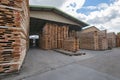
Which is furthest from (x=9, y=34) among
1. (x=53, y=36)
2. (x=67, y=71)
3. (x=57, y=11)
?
(x=57, y=11)

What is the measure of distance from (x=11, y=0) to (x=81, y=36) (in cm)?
1330

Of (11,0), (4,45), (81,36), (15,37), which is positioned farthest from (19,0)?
(81,36)

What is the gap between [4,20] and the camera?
399 cm

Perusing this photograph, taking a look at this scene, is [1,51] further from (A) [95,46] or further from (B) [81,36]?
(B) [81,36]

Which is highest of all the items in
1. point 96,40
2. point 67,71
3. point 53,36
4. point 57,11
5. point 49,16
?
point 57,11

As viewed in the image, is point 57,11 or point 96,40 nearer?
point 96,40

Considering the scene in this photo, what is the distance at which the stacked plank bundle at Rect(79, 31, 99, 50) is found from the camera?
13.9 meters

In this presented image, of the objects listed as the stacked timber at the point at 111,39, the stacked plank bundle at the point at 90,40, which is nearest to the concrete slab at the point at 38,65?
the stacked plank bundle at the point at 90,40

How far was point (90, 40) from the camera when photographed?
1458cm

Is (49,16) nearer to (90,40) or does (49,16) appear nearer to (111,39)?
(90,40)

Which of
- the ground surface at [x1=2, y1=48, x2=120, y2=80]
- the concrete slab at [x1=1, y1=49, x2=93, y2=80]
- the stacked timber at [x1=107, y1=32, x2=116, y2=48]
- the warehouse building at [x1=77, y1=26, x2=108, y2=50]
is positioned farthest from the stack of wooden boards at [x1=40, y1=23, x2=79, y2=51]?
the stacked timber at [x1=107, y1=32, x2=116, y2=48]

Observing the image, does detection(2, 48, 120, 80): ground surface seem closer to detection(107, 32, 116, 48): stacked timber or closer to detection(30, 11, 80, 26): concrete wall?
detection(30, 11, 80, 26): concrete wall

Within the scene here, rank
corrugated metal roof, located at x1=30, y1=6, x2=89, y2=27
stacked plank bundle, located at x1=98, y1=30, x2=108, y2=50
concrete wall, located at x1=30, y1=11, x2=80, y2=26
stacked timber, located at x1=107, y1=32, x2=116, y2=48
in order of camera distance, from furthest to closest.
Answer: stacked timber, located at x1=107, y1=32, x2=116, y2=48
concrete wall, located at x1=30, y1=11, x2=80, y2=26
corrugated metal roof, located at x1=30, y1=6, x2=89, y2=27
stacked plank bundle, located at x1=98, y1=30, x2=108, y2=50

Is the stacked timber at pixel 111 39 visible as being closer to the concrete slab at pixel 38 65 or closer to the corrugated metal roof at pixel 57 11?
the corrugated metal roof at pixel 57 11
